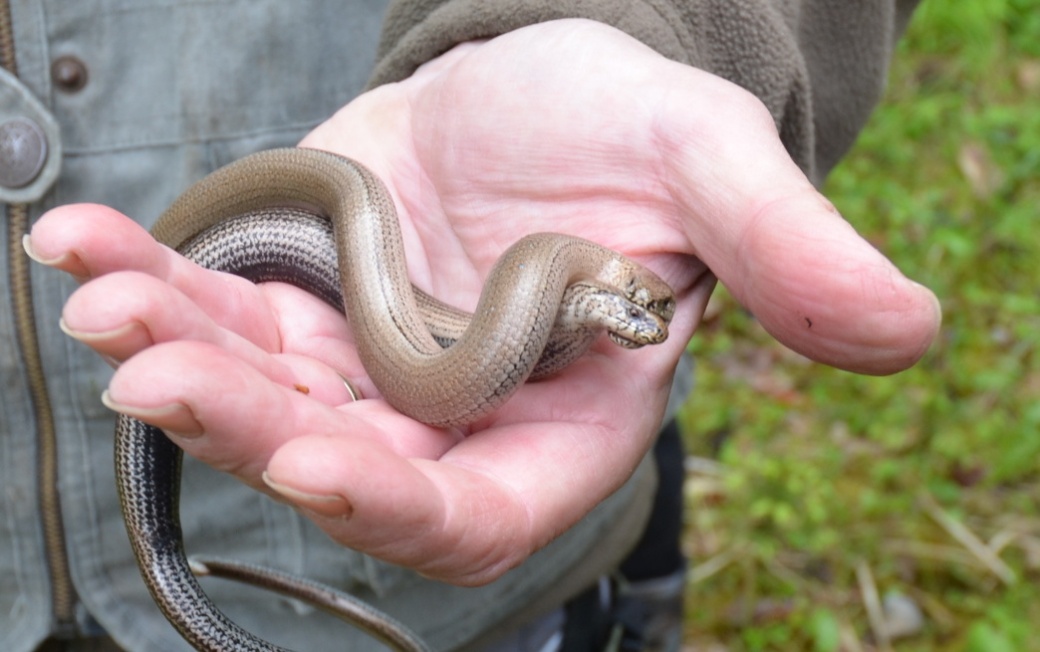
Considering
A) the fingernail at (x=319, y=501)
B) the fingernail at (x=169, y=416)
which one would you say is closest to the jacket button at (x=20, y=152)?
the fingernail at (x=169, y=416)

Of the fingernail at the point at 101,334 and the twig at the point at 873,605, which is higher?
the fingernail at the point at 101,334

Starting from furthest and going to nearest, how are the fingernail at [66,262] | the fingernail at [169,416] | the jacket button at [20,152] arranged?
the jacket button at [20,152] < the fingernail at [66,262] < the fingernail at [169,416]

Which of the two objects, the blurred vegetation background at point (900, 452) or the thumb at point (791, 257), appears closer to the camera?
the thumb at point (791, 257)

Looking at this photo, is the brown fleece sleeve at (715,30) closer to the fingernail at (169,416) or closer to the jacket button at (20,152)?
the jacket button at (20,152)

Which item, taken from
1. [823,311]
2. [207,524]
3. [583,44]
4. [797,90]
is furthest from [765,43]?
[207,524]

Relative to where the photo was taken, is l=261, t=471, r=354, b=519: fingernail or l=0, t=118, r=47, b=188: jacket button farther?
l=0, t=118, r=47, b=188: jacket button

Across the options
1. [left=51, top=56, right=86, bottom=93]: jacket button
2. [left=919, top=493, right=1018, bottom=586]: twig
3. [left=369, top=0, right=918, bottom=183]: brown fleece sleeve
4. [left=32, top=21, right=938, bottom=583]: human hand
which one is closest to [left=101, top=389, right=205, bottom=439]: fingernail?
[left=32, top=21, right=938, bottom=583]: human hand

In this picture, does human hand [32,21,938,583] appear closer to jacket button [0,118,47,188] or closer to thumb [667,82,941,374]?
thumb [667,82,941,374]
